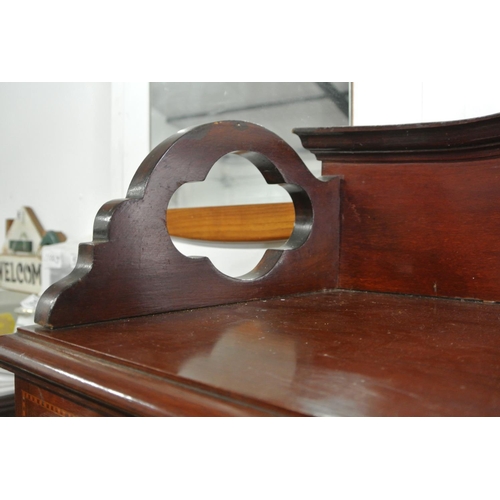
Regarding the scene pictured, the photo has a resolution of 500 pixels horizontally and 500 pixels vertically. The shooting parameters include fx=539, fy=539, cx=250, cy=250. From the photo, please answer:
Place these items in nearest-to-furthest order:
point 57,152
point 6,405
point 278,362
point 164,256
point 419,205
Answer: point 278,362 → point 164,256 → point 419,205 → point 6,405 → point 57,152

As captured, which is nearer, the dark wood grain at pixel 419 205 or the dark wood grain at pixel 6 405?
the dark wood grain at pixel 419 205

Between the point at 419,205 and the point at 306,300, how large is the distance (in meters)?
0.21

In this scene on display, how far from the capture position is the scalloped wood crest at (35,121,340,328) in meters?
0.49

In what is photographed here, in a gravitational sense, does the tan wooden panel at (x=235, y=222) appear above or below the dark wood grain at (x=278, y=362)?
above

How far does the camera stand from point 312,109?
1.04m

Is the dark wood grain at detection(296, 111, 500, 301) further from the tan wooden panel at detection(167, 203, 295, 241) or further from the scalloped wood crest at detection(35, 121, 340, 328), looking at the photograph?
the tan wooden panel at detection(167, 203, 295, 241)

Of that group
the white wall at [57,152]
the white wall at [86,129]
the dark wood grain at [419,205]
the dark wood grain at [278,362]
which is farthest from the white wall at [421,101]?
the white wall at [57,152]

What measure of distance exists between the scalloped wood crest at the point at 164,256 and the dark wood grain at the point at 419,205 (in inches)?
3.5

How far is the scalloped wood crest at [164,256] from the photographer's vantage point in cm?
49

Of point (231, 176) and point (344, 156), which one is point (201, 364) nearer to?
point (344, 156)

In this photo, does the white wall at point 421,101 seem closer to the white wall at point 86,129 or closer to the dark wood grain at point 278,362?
the white wall at point 86,129

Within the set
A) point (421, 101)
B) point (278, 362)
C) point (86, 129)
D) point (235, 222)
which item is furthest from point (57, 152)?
A: point (278, 362)

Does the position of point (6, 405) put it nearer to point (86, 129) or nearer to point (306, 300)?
point (306, 300)

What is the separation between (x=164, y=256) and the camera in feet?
1.82
